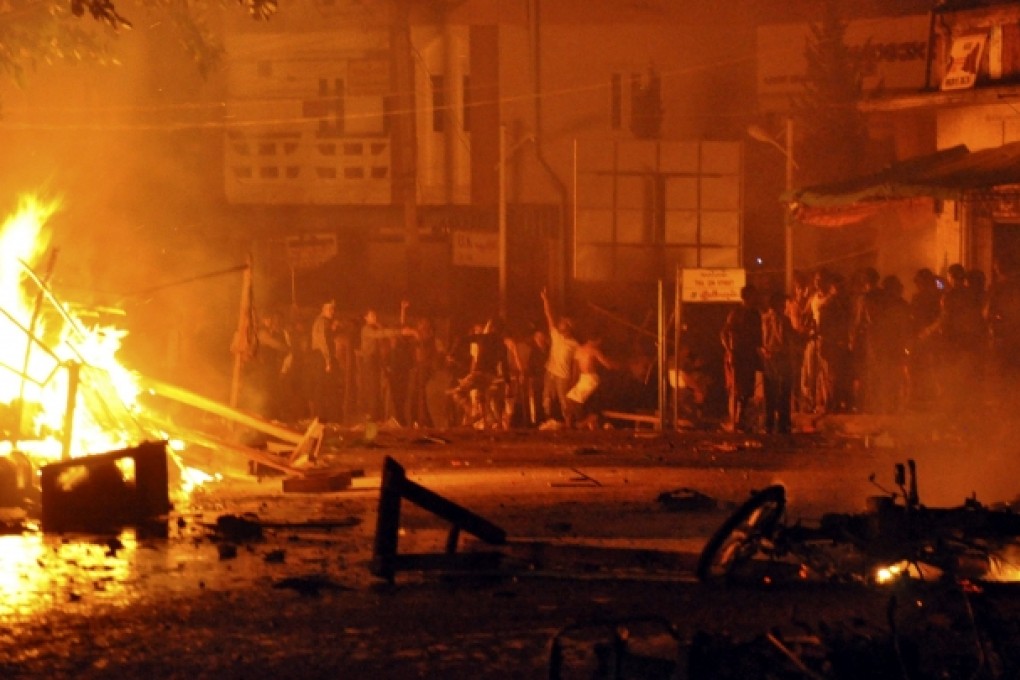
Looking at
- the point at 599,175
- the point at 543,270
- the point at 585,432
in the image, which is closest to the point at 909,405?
the point at 585,432

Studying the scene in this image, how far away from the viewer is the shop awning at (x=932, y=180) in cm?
1866

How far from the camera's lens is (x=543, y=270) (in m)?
32.8

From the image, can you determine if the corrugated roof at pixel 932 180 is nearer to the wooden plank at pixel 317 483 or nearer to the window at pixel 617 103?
the wooden plank at pixel 317 483

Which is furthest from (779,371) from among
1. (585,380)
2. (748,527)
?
(748,527)

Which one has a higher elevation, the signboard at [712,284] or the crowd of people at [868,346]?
the signboard at [712,284]

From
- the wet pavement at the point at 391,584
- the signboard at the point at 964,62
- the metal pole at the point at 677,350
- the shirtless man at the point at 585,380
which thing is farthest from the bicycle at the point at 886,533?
the signboard at the point at 964,62

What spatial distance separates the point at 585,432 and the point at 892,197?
5.20 meters

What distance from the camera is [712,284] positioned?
→ 21.8 m

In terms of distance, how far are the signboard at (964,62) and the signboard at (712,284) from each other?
5.02m

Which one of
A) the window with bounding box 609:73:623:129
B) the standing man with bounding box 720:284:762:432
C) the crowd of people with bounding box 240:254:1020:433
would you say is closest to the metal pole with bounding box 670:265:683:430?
the crowd of people with bounding box 240:254:1020:433

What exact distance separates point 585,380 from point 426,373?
2650 mm

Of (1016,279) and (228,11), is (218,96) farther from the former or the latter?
(1016,279)

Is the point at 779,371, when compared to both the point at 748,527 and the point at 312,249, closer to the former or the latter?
the point at 748,527

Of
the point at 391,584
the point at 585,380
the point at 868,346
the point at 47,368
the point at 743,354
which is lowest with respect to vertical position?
the point at 391,584
